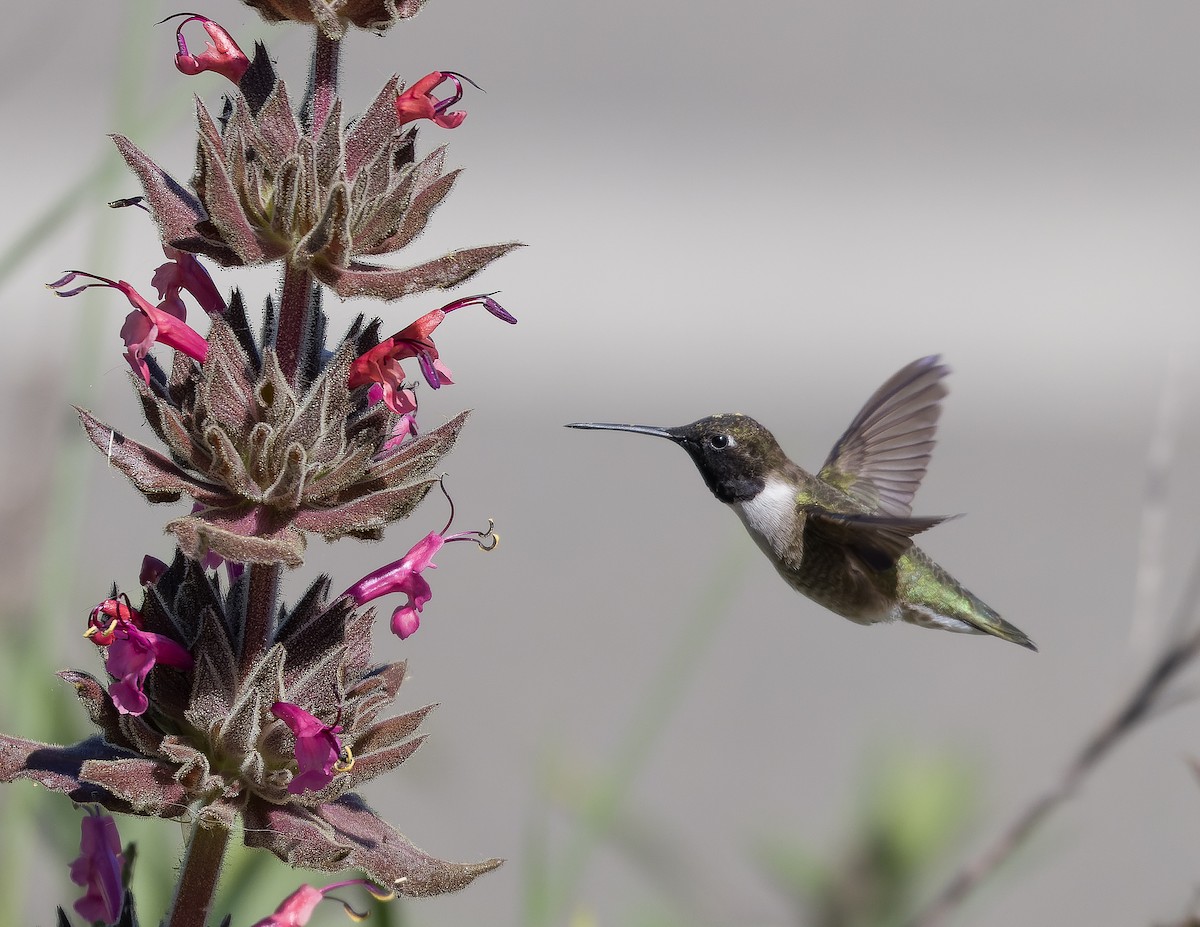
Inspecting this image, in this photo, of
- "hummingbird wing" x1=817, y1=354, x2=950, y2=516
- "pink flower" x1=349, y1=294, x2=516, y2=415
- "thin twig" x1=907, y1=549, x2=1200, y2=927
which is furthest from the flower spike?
"thin twig" x1=907, y1=549, x2=1200, y2=927

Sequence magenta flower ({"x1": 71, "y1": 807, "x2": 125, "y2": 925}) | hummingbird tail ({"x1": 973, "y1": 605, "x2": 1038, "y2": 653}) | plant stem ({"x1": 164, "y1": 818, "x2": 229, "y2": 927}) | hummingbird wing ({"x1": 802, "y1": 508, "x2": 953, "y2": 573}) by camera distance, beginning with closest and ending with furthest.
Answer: plant stem ({"x1": 164, "y1": 818, "x2": 229, "y2": 927}) → magenta flower ({"x1": 71, "y1": 807, "x2": 125, "y2": 925}) → hummingbird wing ({"x1": 802, "y1": 508, "x2": 953, "y2": 573}) → hummingbird tail ({"x1": 973, "y1": 605, "x2": 1038, "y2": 653})

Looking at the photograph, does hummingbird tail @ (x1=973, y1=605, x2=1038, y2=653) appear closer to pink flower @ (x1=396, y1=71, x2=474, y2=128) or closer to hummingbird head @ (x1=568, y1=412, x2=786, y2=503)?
hummingbird head @ (x1=568, y1=412, x2=786, y2=503)

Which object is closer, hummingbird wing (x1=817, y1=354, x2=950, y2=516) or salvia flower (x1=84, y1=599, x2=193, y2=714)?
salvia flower (x1=84, y1=599, x2=193, y2=714)

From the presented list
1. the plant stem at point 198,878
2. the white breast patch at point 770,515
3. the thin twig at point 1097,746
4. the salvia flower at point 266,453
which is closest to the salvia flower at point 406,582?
the salvia flower at point 266,453

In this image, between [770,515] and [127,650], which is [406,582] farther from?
[770,515]

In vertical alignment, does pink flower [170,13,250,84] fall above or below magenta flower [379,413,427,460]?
above

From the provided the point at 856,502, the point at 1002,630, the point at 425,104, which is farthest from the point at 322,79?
the point at 1002,630

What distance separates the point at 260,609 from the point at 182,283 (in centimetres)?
29

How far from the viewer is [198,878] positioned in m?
1.21

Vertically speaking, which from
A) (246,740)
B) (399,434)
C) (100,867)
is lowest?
(100,867)

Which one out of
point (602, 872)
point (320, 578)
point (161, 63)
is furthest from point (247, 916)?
point (161, 63)

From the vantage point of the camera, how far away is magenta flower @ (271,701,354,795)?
1142 mm

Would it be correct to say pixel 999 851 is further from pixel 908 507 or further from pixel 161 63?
pixel 161 63

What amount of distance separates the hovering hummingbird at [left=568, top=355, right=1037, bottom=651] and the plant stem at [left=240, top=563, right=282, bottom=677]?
16.8 inches
